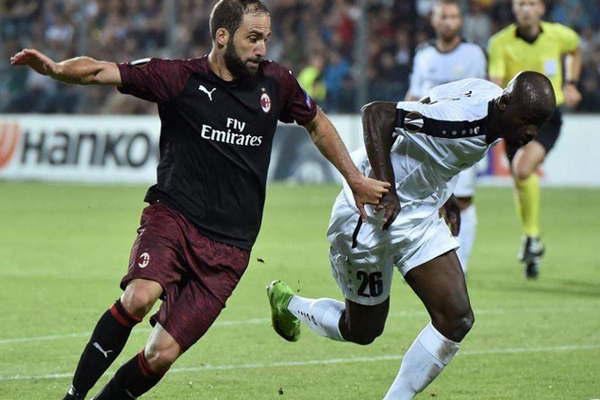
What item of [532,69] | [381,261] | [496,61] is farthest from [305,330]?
[532,69]

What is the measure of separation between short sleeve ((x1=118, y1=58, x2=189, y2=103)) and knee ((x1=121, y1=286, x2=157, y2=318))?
2.90ft

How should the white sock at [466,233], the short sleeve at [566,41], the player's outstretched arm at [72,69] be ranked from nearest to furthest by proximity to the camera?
the player's outstretched arm at [72,69]
the white sock at [466,233]
the short sleeve at [566,41]

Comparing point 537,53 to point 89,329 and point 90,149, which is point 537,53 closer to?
point 89,329

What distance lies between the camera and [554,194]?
21422mm

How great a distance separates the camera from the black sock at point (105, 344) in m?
6.03

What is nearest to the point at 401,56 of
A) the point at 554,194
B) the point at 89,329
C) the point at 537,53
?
the point at 554,194

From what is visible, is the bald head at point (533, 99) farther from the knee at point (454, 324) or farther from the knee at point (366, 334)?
the knee at point (366, 334)

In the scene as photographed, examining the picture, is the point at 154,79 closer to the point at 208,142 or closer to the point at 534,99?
the point at 208,142

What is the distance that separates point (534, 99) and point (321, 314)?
6.48 ft

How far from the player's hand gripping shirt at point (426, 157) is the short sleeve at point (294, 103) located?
46cm

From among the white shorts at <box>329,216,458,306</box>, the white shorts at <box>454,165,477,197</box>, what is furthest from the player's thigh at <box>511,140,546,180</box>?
the white shorts at <box>329,216,458,306</box>

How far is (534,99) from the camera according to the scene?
6234 millimetres

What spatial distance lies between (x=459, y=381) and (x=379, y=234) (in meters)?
1.27

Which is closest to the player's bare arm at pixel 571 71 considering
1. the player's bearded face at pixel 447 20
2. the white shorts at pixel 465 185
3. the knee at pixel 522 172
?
the knee at pixel 522 172
